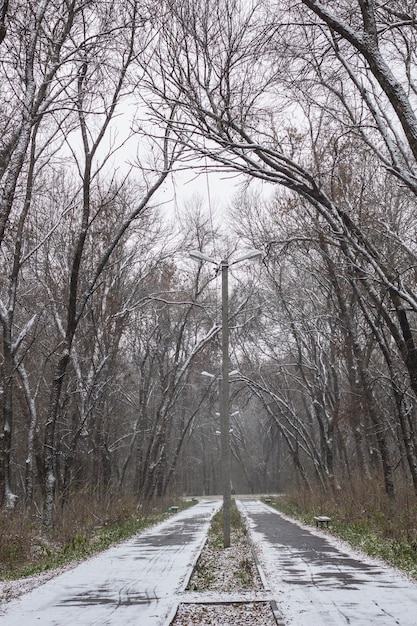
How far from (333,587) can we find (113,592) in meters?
2.82

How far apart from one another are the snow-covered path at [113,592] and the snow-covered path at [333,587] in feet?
4.31

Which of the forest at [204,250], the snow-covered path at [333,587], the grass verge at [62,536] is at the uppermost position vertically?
the forest at [204,250]

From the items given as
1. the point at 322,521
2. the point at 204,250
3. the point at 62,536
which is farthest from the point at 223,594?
the point at 204,250

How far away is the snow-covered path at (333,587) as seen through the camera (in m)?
5.90

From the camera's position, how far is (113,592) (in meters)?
7.58

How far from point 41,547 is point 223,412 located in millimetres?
5120

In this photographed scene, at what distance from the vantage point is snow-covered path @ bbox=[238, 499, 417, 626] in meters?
5.90

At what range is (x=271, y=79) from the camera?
34.6 ft

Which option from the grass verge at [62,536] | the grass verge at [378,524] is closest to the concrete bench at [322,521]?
the grass verge at [378,524]

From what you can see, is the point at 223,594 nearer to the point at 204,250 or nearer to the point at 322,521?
the point at 322,521

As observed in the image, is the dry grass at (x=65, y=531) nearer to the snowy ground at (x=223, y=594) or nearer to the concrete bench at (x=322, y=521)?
the snowy ground at (x=223, y=594)

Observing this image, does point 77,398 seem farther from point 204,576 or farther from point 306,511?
point 204,576

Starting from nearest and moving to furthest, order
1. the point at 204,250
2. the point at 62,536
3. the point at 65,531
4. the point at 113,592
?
the point at 113,592
the point at 62,536
the point at 65,531
the point at 204,250

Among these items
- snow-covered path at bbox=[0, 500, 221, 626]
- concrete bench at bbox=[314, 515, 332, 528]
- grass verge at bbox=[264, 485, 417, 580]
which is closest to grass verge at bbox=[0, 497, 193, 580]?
snow-covered path at bbox=[0, 500, 221, 626]
